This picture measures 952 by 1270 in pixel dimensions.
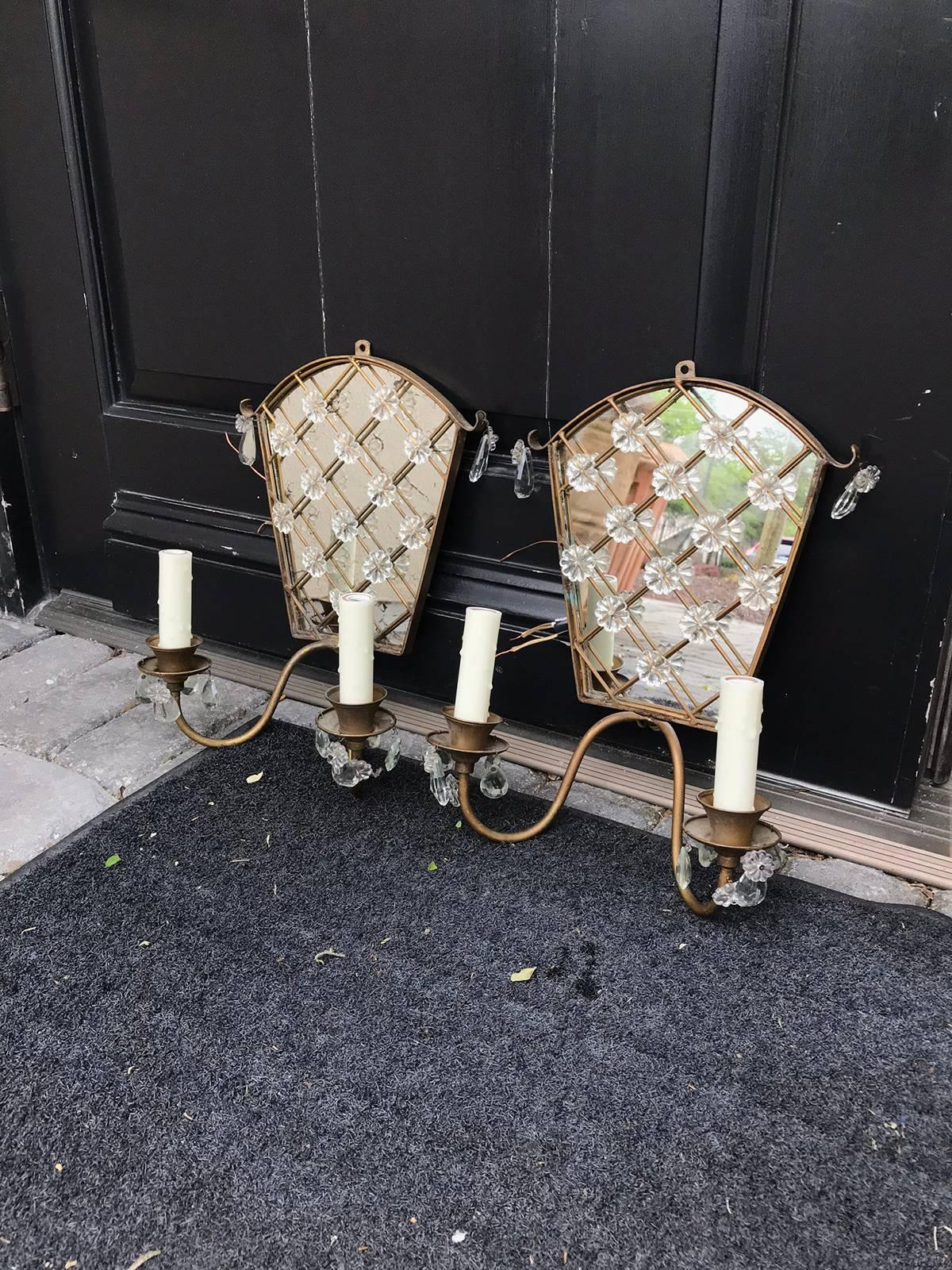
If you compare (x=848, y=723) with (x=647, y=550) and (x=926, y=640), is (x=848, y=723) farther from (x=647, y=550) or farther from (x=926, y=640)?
(x=647, y=550)

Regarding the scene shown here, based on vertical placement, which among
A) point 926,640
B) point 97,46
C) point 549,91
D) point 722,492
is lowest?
point 926,640

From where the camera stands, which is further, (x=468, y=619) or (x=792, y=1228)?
(x=468, y=619)

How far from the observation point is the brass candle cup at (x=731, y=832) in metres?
1.04

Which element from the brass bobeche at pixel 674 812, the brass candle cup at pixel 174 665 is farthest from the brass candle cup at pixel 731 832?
the brass candle cup at pixel 174 665

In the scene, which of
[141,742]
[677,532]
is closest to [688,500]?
[677,532]

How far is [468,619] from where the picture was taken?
1154 millimetres

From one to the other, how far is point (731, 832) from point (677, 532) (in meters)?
0.44

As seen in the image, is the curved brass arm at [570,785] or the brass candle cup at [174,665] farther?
the brass candle cup at [174,665]

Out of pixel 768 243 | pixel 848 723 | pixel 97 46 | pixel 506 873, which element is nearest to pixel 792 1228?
pixel 506 873

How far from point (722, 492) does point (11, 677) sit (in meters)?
1.36

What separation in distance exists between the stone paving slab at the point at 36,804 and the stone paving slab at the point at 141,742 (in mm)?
29

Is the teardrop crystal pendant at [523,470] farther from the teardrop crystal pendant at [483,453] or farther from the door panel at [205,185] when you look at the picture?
the door panel at [205,185]

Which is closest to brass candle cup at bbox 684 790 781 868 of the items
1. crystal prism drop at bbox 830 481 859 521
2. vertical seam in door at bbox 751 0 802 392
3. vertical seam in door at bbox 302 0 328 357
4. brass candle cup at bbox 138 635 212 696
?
crystal prism drop at bbox 830 481 859 521

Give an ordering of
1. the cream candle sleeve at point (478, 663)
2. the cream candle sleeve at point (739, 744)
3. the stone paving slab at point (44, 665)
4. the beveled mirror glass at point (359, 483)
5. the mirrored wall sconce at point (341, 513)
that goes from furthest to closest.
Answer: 1. the stone paving slab at point (44, 665)
2. the beveled mirror glass at point (359, 483)
3. the mirrored wall sconce at point (341, 513)
4. the cream candle sleeve at point (478, 663)
5. the cream candle sleeve at point (739, 744)
